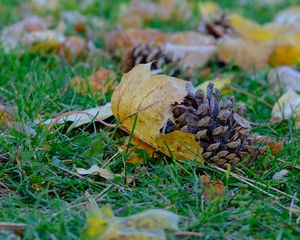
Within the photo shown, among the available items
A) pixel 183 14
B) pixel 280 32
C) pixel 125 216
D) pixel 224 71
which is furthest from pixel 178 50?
pixel 125 216

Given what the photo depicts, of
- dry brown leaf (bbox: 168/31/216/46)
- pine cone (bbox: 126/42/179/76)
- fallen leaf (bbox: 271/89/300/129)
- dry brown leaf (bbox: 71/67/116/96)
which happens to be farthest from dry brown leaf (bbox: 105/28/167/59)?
fallen leaf (bbox: 271/89/300/129)

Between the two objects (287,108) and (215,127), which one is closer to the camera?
(215,127)

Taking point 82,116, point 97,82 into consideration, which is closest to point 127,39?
point 97,82

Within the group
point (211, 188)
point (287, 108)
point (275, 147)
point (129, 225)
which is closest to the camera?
point (129, 225)

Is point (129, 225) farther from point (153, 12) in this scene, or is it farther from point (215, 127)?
point (153, 12)

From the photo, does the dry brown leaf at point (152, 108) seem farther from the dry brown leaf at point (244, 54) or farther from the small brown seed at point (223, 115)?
the dry brown leaf at point (244, 54)

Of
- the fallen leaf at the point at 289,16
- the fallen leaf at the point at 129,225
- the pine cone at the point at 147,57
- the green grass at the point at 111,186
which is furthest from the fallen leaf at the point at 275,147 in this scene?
the fallen leaf at the point at 289,16

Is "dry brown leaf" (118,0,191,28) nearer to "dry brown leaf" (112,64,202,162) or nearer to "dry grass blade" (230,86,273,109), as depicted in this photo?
"dry grass blade" (230,86,273,109)

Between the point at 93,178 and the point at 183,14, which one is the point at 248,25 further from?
the point at 93,178
